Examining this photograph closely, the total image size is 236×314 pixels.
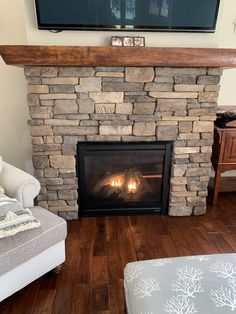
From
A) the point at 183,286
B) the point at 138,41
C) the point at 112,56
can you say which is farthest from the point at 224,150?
the point at 183,286

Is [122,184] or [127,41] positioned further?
[122,184]

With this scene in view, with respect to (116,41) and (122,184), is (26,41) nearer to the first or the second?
(116,41)

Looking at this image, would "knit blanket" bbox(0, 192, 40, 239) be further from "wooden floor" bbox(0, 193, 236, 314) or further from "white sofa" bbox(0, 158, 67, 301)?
"wooden floor" bbox(0, 193, 236, 314)

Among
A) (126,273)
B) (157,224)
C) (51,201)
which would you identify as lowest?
(157,224)

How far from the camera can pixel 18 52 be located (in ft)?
5.74

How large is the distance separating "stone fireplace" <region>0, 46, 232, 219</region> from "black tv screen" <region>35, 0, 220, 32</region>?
26 cm

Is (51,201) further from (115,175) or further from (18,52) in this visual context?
(18,52)

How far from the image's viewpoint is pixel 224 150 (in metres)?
2.38

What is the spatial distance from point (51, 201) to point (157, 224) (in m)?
0.94

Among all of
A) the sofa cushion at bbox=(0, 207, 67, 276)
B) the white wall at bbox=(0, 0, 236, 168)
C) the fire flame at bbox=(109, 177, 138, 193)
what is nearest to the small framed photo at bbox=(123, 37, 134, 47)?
the white wall at bbox=(0, 0, 236, 168)

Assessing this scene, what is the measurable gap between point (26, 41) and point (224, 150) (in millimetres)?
Answer: 1959

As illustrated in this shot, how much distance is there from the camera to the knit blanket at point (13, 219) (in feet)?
4.49

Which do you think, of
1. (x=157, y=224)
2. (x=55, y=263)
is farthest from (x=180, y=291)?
(x=157, y=224)

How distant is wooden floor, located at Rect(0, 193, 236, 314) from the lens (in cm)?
153
